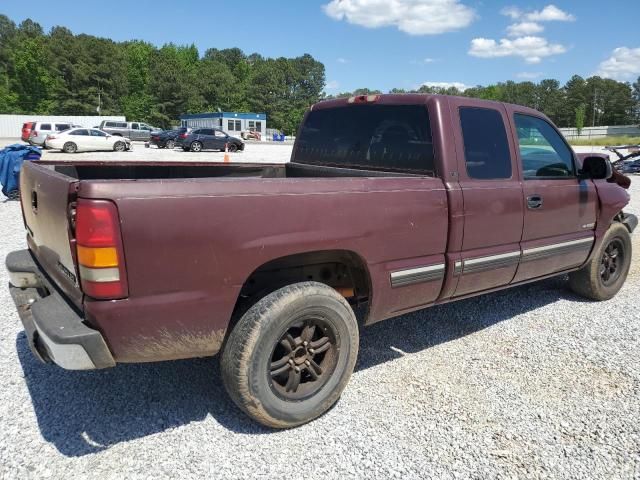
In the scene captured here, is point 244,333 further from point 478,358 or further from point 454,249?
point 478,358

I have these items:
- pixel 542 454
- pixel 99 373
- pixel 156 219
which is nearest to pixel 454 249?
pixel 542 454

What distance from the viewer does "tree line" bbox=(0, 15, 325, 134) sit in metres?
75.1

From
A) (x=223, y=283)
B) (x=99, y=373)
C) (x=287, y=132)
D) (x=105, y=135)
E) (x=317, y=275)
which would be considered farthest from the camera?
(x=287, y=132)

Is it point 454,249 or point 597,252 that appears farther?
point 597,252

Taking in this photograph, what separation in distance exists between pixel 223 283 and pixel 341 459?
112cm

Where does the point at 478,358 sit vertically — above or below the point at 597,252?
below

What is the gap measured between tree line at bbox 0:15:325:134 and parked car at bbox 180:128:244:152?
5064cm

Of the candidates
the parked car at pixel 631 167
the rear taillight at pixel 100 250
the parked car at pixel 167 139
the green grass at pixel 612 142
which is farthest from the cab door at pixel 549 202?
the green grass at pixel 612 142

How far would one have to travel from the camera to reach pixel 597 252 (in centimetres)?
488

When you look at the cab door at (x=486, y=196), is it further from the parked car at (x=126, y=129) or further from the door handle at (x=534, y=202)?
the parked car at (x=126, y=129)

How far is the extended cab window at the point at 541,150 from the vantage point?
13.4ft

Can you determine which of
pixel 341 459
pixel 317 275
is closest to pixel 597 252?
pixel 317 275

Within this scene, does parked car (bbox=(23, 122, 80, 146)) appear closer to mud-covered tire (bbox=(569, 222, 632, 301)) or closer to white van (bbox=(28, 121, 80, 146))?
→ white van (bbox=(28, 121, 80, 146))

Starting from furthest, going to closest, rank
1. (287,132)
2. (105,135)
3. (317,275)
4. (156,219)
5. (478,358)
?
(287,132) → (105,135) → (478,358) → (317,275) → (156,219)
